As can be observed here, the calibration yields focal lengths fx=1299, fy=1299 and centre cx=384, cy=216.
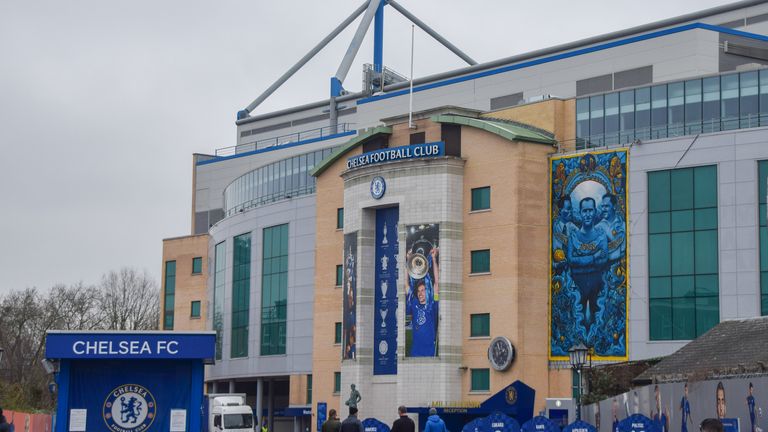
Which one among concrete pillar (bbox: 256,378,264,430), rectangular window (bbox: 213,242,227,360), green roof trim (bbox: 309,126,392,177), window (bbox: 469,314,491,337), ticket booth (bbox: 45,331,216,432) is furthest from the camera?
rectangular window (bbox: 213,242,227,360)

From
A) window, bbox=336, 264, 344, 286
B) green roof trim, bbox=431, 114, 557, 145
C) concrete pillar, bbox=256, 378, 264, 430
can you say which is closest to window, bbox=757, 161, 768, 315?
green roof trim, bbox=431, 114, 557, 145

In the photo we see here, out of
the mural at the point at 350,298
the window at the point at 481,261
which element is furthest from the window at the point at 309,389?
the window at the point at 481,261

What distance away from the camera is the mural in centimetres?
6838

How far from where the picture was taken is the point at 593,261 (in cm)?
6091

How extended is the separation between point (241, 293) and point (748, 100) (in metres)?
38.4

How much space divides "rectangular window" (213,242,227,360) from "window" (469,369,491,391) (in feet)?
94.7

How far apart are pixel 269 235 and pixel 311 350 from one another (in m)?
8.70

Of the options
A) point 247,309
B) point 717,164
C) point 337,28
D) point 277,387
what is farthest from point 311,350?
point 337,28

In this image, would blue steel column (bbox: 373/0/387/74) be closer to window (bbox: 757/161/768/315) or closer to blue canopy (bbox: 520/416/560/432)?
window (bbox: 757/161/768/315)

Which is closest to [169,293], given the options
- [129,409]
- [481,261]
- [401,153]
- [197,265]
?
[197,265]

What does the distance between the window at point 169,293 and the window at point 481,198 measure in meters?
39.9

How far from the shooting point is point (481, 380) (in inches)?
2478

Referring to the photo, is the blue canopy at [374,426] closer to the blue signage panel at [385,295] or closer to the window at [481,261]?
the window at [481,261]

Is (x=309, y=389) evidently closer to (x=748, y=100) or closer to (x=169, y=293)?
(x=169, y=293)
